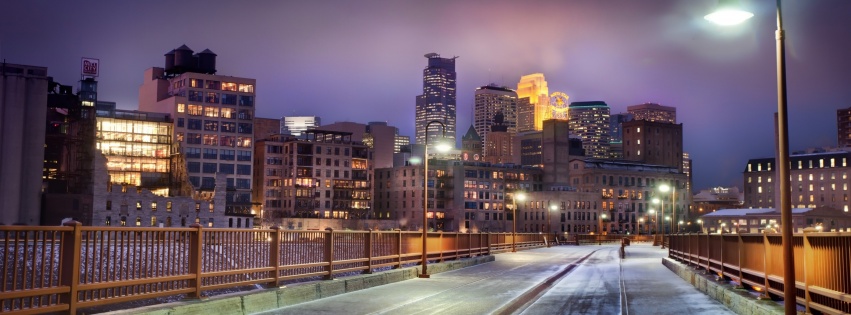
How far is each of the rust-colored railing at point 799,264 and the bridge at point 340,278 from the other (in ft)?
0.12

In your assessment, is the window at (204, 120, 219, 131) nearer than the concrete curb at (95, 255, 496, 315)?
No

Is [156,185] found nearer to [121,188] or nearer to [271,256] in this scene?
[121,188]

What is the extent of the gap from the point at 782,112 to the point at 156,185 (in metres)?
175

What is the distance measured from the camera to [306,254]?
23328mm

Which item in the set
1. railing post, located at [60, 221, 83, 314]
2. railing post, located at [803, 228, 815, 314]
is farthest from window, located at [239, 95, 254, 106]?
railing post, located at [803, 228, 815, 314]

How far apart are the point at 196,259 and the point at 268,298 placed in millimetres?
2658

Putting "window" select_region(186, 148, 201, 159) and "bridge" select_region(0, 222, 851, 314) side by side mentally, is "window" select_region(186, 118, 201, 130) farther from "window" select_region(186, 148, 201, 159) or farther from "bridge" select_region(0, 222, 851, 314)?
"bridge" select_region(0, 222, 851, 314)

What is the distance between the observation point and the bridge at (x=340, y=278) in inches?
516

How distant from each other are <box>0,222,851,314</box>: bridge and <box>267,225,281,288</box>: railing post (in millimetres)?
27

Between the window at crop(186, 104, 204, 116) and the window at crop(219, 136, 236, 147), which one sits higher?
the window at crop(186, 104, 204, 116)

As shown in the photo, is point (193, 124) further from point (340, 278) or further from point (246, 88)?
point (340, 278)

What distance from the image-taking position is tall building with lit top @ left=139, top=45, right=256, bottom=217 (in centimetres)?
16938

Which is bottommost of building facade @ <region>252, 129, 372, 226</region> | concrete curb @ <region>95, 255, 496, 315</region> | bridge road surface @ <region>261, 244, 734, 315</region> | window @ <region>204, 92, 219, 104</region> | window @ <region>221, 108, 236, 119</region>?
bridge road surface @ <region>261, 244, 734, 315</region>

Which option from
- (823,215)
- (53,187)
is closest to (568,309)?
(53,187)
